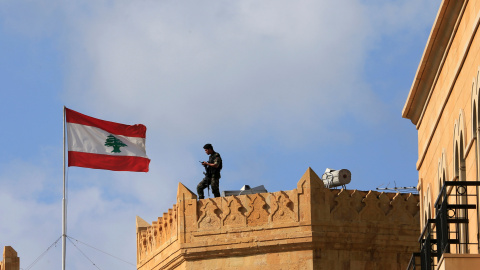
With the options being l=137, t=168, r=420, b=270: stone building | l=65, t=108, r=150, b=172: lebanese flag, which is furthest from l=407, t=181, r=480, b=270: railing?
l=65, t=108, r=150, b=172: lebanese flag

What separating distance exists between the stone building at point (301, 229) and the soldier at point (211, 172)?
0.43 meters

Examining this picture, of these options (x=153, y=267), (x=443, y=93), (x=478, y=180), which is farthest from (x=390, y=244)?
(x=478, y=180)

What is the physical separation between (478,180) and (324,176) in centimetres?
1222

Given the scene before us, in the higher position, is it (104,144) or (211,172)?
(104,144)

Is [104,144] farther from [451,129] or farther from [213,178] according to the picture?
[451,129]

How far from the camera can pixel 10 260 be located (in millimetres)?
33281

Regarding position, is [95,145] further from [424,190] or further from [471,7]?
[471,7]

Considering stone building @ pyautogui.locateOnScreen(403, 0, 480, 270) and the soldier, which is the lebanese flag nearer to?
the soldier

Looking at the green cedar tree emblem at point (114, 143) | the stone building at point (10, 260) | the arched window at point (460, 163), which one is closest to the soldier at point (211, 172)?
the green cedar tree emblem at point (114, 143)

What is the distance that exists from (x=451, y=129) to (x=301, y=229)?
8.45 metres

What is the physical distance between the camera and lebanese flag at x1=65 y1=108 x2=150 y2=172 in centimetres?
2642

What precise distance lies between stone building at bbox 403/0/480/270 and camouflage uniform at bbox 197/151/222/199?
7.18m

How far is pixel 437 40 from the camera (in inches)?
650

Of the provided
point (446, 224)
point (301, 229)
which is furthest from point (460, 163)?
point (301, 229)
